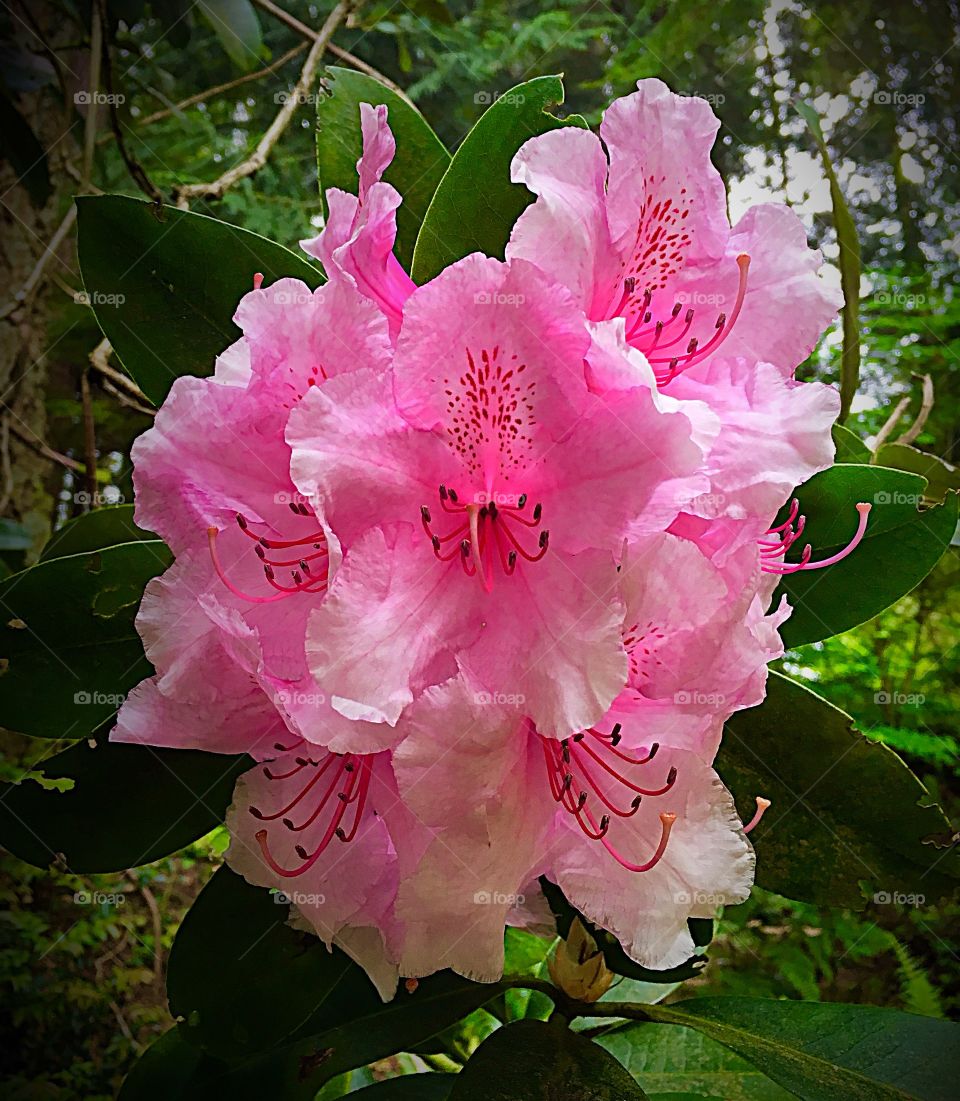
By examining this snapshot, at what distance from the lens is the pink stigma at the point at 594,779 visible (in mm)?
426

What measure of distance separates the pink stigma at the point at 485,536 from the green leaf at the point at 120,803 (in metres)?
0.25

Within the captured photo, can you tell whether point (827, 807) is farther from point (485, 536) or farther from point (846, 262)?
point (846, 262)

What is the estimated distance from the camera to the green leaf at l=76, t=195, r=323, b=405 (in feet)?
1.84

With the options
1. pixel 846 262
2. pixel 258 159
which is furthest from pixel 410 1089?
pixel 258 159

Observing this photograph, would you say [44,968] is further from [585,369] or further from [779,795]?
[585,369]

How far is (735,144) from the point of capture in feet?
8.76

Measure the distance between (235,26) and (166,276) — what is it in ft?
3.17

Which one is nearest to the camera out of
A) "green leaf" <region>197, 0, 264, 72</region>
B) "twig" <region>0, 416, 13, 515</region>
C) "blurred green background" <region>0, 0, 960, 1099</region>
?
"green leaf" <region>197, 0, 264, 72</region>

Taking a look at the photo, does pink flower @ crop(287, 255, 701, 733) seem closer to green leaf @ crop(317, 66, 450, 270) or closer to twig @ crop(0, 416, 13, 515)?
green leaf @ crop(317, 66, 450, 270)

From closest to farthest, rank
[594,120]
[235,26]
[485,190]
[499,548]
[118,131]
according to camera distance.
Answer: [499,548]
[485,190]
[118,131]
[235,26]
[594,120]

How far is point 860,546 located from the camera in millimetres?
579

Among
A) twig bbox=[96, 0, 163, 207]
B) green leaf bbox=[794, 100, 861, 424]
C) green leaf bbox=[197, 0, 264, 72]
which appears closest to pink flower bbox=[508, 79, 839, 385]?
green leaf bbox=[794, 100, 861, 424]

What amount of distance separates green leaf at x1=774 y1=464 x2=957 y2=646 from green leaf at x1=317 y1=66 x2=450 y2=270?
30cm

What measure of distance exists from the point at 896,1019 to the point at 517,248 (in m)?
0.50
